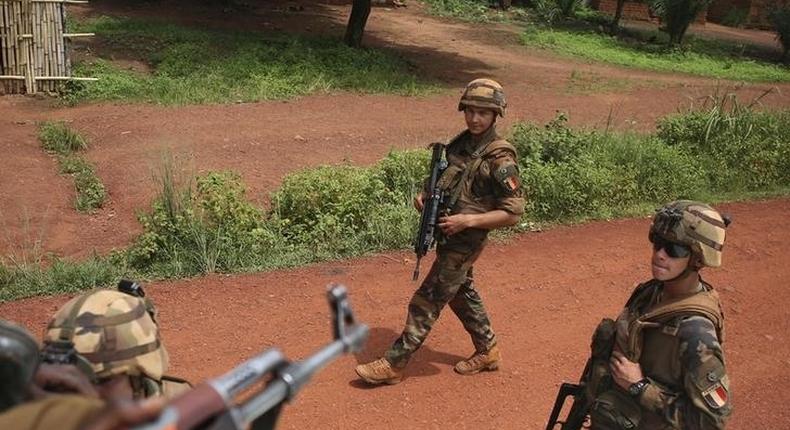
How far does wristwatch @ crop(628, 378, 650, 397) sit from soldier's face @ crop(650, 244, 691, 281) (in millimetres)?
398

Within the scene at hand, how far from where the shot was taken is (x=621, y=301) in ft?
20.1

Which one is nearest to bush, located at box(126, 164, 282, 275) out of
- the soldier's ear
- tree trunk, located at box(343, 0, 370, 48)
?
the soldier's ear

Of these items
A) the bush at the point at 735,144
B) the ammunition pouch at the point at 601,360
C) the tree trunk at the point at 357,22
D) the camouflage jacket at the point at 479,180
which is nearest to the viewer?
the ammunition pouch at the point at 601,360

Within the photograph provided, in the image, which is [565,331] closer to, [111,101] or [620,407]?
[620,407]

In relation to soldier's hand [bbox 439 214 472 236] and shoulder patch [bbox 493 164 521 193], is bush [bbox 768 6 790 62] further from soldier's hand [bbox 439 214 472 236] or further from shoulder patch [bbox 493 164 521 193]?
soldier's hand [bbox 439 214 472 236]

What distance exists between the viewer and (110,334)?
2119 millimetres

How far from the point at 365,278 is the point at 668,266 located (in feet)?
11.7

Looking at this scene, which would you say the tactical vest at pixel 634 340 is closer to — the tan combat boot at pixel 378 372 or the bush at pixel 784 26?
the tan combat boot at pixel 378 372

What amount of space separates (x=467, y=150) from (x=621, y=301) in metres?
2.42

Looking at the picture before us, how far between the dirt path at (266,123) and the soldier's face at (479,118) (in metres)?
4.31

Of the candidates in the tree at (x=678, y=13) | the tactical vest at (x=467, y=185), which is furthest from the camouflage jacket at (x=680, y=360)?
the tree at (x=678, y=13)

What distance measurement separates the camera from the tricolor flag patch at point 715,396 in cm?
273

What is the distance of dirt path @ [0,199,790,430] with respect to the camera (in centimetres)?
462

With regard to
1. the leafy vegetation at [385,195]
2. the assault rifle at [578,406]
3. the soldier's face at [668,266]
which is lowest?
the leafy vegetation at [385,195]
